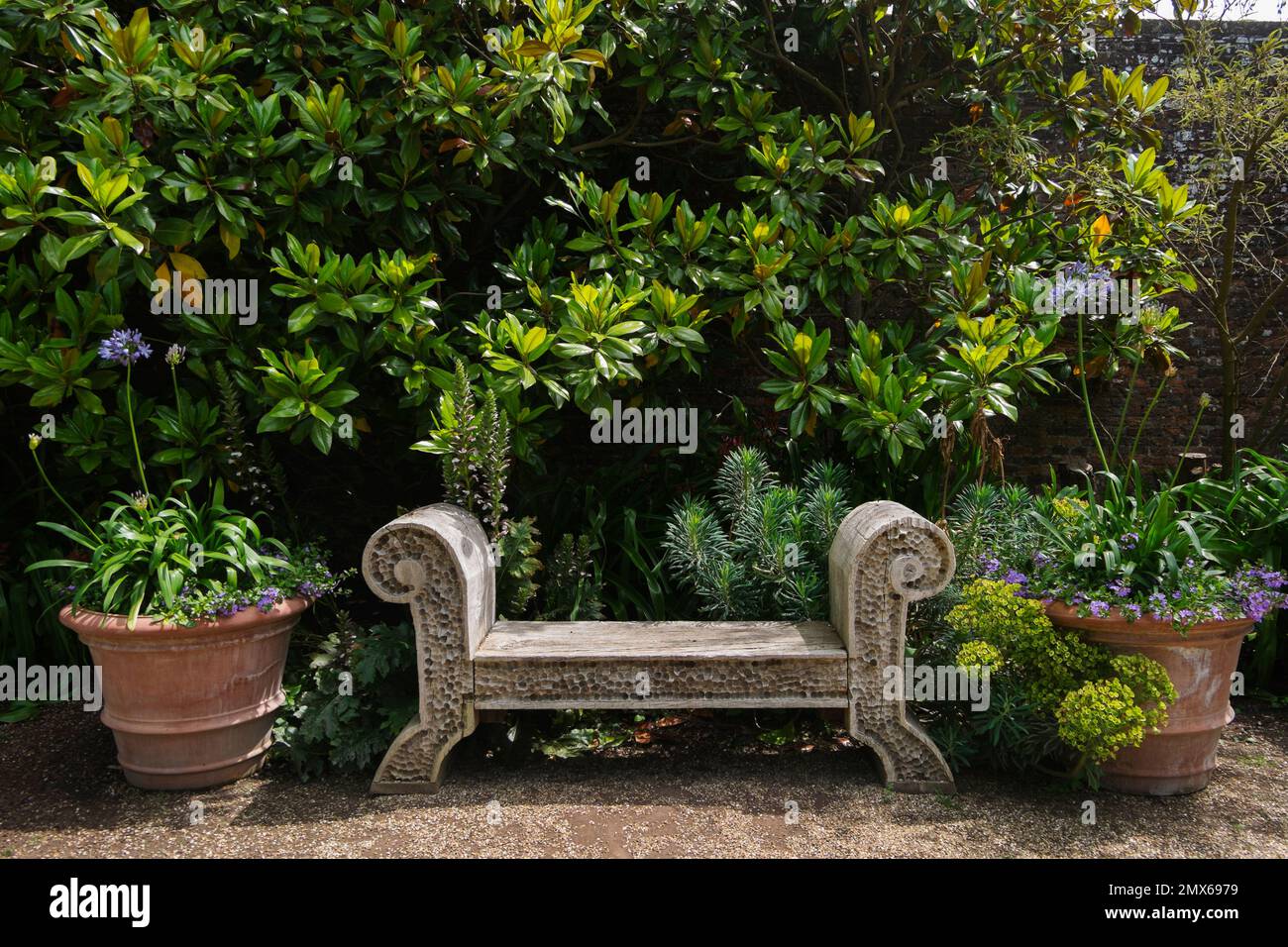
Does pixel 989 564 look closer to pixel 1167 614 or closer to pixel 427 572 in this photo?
pixel 1167 614

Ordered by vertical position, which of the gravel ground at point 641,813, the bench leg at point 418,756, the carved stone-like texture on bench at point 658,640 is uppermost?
the carved stone-like texture on bench at point 658,640

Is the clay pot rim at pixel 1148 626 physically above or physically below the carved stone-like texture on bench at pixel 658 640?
above

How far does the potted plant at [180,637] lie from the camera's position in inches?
116

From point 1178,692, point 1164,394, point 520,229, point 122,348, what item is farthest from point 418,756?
point 1164,394

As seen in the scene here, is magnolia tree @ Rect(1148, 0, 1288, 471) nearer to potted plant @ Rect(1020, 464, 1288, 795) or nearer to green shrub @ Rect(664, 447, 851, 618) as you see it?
potted plant @ Rect(1020, 464, 1288, 795)

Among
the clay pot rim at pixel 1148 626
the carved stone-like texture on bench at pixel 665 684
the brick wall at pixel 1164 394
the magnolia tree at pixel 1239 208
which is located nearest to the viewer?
the clay pot rim at pixel 1148 626

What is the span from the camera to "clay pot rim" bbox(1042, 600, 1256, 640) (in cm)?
281

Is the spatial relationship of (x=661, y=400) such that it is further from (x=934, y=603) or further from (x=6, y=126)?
(x=6, y=126)

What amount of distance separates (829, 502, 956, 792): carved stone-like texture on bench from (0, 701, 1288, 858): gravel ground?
119mm

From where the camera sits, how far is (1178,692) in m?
2.87

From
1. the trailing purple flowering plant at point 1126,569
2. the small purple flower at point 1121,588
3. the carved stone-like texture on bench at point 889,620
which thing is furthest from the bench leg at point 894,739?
the small purple flower at point 1121,588

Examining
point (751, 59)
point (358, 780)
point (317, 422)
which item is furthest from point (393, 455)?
point (751, 59)

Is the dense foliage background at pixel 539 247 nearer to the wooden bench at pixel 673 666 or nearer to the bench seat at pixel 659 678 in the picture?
the wooden bench at pixel 673 666

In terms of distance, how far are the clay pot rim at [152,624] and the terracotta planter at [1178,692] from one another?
8.36ft
